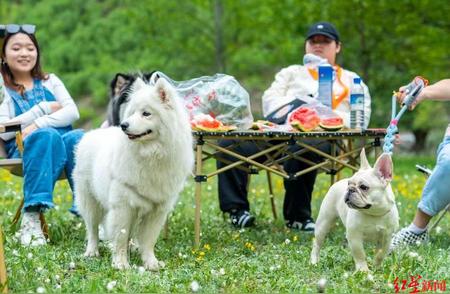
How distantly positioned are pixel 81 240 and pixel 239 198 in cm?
149

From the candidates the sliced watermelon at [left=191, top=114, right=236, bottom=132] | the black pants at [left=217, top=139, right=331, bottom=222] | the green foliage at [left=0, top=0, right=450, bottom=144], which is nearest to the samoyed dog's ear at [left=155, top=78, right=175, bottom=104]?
the sliced watermelon at [left=191, top=114, right=236, bottom=132]

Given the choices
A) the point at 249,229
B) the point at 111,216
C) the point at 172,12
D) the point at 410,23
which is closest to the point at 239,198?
the point at 249,229

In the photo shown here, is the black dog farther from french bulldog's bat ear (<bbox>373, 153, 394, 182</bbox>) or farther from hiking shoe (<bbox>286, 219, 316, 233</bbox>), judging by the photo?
french bulldog's bat ear (<bbox>373, 153, 394, 182</bbox>)

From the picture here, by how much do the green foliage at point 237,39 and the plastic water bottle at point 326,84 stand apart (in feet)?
31.5

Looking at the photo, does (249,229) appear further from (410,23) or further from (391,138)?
(410,23)

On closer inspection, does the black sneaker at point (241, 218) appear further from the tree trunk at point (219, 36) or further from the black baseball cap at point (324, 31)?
the tree trunk at point (219, 36)

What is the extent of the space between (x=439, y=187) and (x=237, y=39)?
589 inches

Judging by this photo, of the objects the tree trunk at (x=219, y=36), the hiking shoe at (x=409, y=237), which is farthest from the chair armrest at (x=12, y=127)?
the tree trunk at (x=219, y=36)

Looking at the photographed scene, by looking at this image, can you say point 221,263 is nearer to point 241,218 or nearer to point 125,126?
point 125,126

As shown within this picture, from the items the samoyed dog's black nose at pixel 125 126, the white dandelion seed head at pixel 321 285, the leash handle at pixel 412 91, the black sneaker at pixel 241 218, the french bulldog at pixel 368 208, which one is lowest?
the black sneaker at pixel 241 218

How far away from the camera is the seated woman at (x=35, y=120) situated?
17.0 ft

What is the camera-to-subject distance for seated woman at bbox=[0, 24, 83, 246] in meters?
5.17

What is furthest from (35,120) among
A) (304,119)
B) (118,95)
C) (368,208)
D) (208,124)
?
Answer: (368,208)
